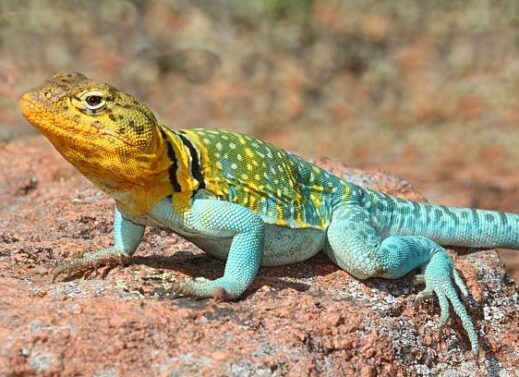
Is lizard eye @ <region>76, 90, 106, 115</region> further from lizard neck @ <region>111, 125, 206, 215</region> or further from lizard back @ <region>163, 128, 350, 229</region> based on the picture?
lizard back @ <region>163, 128, 350, 229</region>

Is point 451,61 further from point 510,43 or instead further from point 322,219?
point 322,219

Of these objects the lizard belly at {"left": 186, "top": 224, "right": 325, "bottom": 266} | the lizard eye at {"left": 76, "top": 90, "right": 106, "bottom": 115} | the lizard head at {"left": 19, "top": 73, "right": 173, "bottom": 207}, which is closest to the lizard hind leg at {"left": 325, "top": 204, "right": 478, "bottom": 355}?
the lizard belly at {"left": 186, "top": 224, "right": 325, "bottom": 266}

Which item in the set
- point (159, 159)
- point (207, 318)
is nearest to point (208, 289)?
point (207, 318)

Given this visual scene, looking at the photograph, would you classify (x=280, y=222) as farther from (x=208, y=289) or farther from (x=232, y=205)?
(x=208, y=289)

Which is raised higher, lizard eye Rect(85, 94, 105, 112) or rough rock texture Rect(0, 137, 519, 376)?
lizard eye Rect(85, 94, 105, 112)

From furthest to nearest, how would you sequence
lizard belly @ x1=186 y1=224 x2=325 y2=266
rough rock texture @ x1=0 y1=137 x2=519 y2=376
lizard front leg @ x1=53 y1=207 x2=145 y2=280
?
A: lizard belly @ x1=186 y1=224 x2=325 y2=266 → lizard front leg @ x1=53 y1=207 x2=145 y2=280 → rough rock texture @ x1=0 y1=137 x2=519 y2=376

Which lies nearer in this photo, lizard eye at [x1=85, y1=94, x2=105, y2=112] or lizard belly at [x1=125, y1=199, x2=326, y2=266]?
lizard eye at [x1=85, y1=94, x2=105, y2=112]
